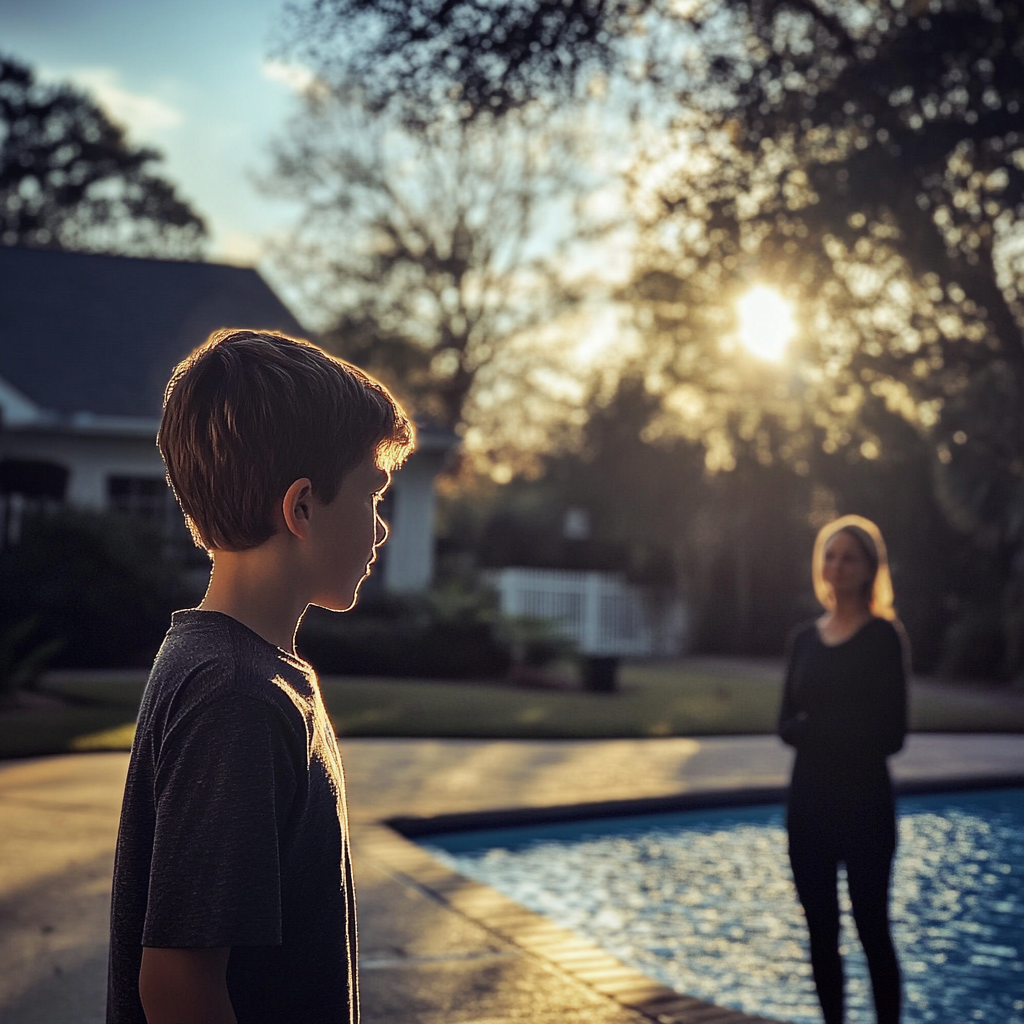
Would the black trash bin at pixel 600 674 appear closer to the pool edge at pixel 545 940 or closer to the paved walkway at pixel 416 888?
the paved walkway at pixel 416 888

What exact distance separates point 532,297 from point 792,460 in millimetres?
10260

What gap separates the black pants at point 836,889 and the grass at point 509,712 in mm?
6933

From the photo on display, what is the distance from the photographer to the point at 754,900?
7266mm

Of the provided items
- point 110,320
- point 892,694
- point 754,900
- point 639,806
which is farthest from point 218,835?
point 110,320

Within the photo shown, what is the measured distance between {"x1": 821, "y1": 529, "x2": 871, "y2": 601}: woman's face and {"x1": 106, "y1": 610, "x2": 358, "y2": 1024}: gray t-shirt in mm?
3557

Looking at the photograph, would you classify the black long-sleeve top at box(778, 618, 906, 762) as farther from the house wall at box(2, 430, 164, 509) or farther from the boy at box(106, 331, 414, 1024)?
the house wall at box(2, 430, 164, 509)

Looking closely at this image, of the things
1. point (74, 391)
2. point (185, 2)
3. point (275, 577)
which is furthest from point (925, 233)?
point (275, 577)

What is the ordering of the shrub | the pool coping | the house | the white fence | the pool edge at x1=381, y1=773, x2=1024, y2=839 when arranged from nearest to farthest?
the pool coping
the pool edge at x1=381, y1=773, x2=1024, y2=839
the shrub
the house
the white fence

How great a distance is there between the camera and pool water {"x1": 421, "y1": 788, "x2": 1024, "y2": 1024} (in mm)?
5887

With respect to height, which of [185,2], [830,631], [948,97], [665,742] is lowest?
[665,742]

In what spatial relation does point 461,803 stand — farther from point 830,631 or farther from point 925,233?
point 925,233

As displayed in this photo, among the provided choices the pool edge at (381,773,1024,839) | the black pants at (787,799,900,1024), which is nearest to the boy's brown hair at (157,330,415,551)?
the black pants at (787,799,900,1024)

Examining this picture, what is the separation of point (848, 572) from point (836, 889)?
1.16 meters

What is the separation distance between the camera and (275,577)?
1549 mm
